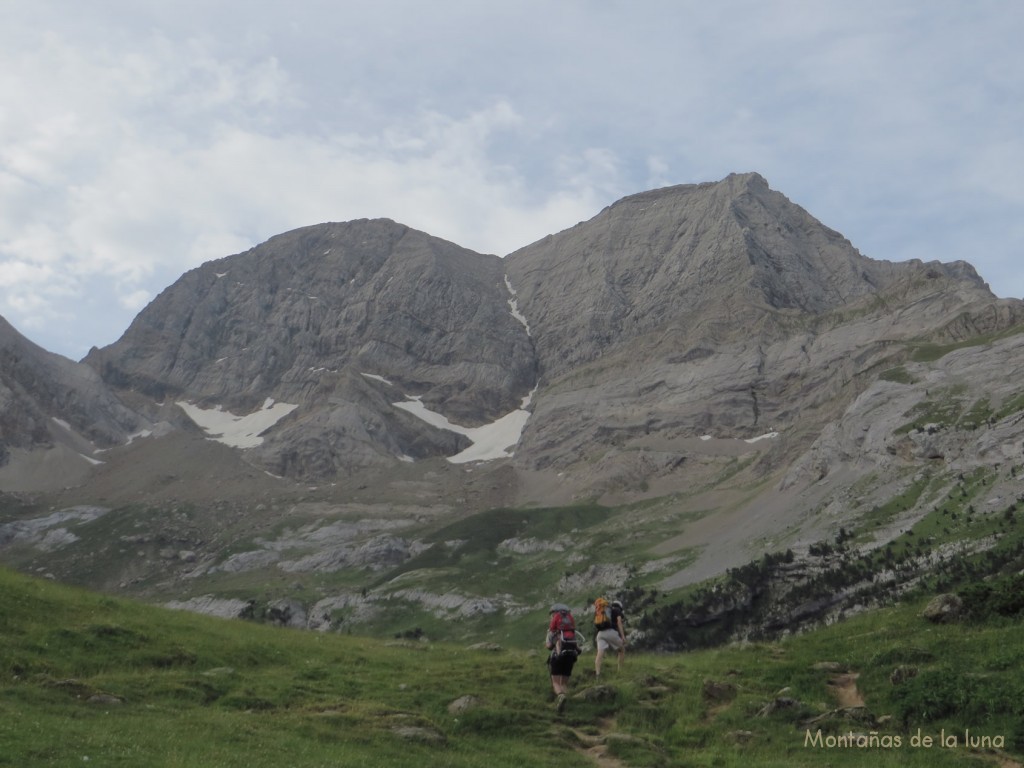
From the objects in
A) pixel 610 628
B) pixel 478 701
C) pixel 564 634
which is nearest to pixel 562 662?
pixel 564 634

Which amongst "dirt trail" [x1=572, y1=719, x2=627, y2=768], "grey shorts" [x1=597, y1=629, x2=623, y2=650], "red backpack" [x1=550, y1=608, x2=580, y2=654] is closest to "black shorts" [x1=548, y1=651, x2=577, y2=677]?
"red backpack" [x1=550, y1=608, x2=580, y2=654]

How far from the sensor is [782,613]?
420ft

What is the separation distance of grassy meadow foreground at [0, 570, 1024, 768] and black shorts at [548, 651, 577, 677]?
893mm

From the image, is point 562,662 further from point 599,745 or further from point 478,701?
point 599,745

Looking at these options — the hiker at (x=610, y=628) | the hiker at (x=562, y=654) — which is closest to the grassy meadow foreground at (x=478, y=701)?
the hiker at (x=562, y=654)

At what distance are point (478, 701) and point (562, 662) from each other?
3023 mm

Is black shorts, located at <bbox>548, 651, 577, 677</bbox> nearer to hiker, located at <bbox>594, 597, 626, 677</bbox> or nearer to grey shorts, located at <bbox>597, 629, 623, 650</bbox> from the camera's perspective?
hiker, located at <bbox>594, 597, 626, 677</bbox>

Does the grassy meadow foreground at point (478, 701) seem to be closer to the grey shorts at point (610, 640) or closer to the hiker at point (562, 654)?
the hiker at point (562, 654)

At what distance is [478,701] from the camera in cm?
2775

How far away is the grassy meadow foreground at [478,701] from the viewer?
2222 centimetres

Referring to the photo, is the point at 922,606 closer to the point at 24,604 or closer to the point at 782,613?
the point at 24,604

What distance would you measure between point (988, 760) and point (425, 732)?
45.1ft

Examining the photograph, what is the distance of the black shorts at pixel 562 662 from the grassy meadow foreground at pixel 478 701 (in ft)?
2.93

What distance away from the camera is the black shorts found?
29.1 m
